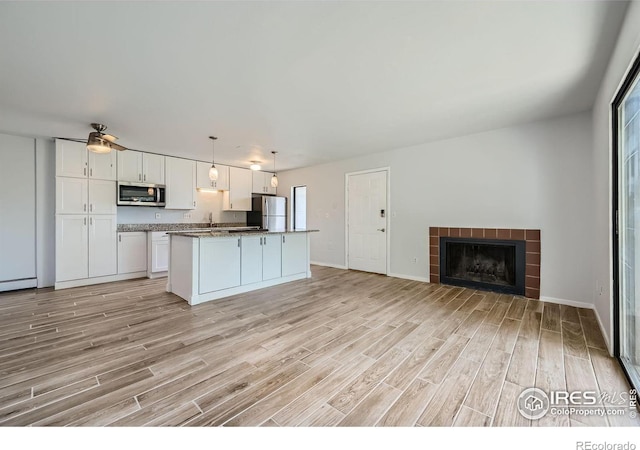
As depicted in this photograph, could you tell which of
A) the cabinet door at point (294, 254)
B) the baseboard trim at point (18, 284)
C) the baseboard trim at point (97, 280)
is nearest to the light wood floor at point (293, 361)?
the baseboard trim at point (97, 280)

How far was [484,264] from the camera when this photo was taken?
4219 millimetres

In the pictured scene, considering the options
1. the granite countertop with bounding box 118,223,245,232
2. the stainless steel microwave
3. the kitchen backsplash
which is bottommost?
the granite countertop with bounding box 118,223,245,232

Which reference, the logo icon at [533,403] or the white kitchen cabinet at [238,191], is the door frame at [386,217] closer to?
the white kitchen cabinet at [238,191]

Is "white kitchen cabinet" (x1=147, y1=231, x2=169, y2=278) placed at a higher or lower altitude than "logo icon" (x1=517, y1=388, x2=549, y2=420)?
higher

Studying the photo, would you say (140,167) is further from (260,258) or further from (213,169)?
(260,258)

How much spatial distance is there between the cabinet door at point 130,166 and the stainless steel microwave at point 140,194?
0.38 ft

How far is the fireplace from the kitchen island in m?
2.59

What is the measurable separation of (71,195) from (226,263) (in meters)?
2.94

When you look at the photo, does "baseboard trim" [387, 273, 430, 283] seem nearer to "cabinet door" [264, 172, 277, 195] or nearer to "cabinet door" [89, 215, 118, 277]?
"cabinet door" [264, 172, 277, 195]

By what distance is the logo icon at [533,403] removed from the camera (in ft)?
4.92

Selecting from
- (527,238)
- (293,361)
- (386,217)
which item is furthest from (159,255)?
(527,238)

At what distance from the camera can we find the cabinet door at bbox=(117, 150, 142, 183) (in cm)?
481

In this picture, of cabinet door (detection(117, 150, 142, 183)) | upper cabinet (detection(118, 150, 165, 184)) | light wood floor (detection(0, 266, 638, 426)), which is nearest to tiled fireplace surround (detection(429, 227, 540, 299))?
light wood floor (detection(0, 266, 638, 426))
